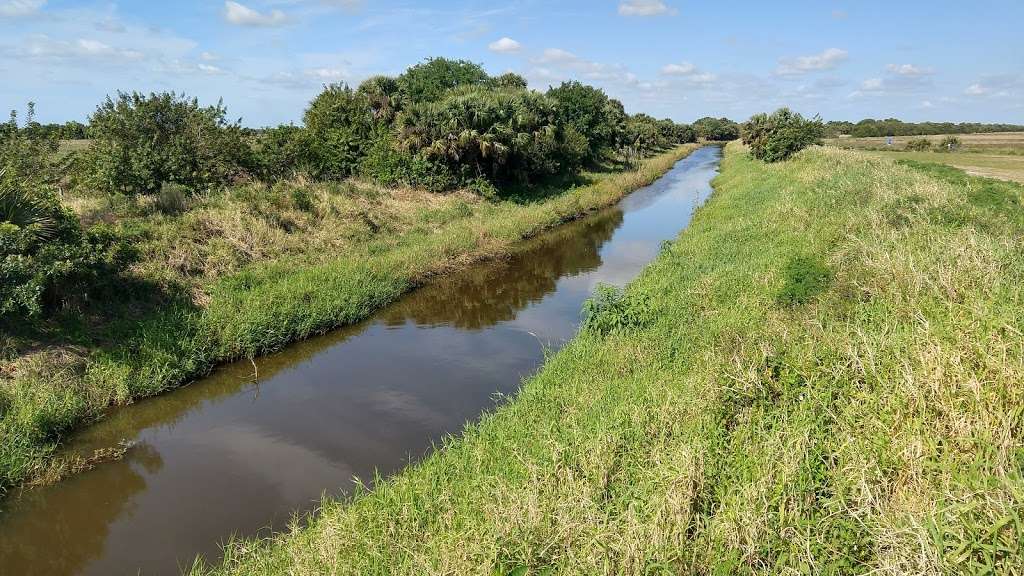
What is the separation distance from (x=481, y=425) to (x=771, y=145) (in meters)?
37.6

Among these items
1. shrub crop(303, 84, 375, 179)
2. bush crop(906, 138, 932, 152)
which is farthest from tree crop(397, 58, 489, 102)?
bush crop(906, 138, 932, 152)

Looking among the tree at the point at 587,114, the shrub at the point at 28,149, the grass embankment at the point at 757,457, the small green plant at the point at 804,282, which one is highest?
the tree at the point at 587,114

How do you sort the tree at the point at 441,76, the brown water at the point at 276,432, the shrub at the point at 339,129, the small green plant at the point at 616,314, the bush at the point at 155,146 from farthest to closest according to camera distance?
1. the tree at the point at 441,76
2. the shrub at the point at 339,129
3. the bush at the point at 155,146
4. the small green plant at the point at 616,314
5. the brown water at the point at 276,432

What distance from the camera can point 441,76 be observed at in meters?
37.2

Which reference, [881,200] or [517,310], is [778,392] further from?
[881,200]

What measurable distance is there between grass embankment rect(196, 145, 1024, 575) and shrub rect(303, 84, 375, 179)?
17.7m

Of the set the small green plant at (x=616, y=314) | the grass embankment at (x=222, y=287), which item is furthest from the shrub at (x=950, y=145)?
the small green plant at (x=616, y=314)

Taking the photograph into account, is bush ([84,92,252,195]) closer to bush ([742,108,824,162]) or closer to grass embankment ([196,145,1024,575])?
grass embankment ([196,145,1024,575])

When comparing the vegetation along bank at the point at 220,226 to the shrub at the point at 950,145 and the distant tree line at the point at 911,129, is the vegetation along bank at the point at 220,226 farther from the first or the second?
the distant tree line at the point at 911,129

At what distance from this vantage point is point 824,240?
12172mm

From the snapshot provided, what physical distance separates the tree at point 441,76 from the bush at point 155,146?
19553 millimetres

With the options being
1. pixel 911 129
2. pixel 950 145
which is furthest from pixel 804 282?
pixel 911 129

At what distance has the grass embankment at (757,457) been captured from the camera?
391 centimetres

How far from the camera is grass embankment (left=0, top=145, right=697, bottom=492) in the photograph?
768 cm
